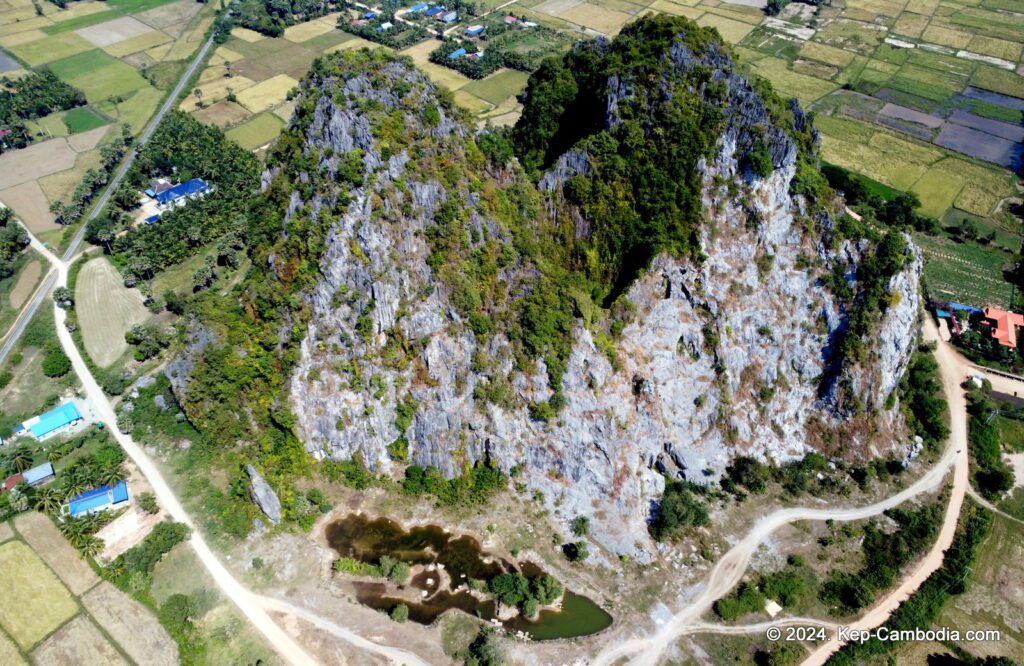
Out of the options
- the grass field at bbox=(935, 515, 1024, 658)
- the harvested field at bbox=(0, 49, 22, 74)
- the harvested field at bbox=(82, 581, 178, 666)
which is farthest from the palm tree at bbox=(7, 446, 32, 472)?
the harvested field at bbox=(0, 49, 22, 74)

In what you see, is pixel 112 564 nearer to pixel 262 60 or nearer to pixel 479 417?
pixel 479 417

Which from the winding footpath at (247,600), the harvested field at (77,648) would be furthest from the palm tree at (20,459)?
the harvested field at (77,648)

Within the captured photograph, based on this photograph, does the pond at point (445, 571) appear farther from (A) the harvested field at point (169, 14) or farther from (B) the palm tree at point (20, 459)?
(A) the harvested field at point (169, 14)

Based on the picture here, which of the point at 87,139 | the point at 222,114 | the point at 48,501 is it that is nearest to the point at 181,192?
the point at 222,114

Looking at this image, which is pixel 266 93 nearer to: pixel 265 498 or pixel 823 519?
pixel 265 498

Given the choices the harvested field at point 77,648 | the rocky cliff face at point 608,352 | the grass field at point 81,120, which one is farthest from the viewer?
the grass field at point 81,120
